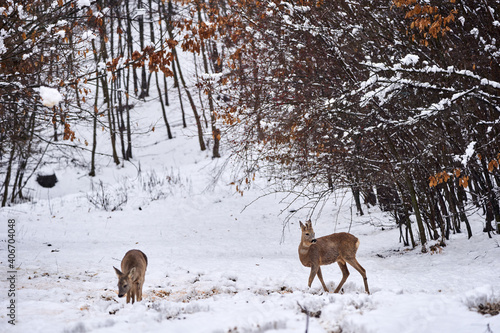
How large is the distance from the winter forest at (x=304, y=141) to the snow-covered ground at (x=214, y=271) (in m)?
0.05

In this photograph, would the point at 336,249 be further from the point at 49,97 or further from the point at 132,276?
the point at 49,97

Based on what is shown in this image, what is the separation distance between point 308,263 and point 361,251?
3711 millimetres

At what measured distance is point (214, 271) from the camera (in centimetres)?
855

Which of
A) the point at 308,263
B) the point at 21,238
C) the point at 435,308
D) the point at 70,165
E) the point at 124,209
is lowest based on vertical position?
the point at 435,308

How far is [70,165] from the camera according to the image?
86.5ft

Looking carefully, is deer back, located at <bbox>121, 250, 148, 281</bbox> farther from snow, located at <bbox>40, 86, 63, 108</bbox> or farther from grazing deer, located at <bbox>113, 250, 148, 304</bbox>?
snow, located at <bbox>40, 86, 63, 108</bbox>

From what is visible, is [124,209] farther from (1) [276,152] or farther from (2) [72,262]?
(1) [276,152]

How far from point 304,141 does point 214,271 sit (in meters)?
3.34

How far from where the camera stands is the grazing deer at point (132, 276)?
5.90 m

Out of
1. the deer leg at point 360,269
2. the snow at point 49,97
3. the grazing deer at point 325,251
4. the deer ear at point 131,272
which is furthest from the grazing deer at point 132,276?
the deer leg at point 360,269

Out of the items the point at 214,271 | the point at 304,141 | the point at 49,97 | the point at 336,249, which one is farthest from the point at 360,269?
the point at 49,97

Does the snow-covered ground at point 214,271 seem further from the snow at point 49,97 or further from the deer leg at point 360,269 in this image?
the snow at point 49,97

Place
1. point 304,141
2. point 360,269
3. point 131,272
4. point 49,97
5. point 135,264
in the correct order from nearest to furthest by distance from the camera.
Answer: point 49,97 → point 131,272 → point 135,264 → point 360,269 → point 304,141

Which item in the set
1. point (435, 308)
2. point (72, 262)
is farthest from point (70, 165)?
point (435, 308)
